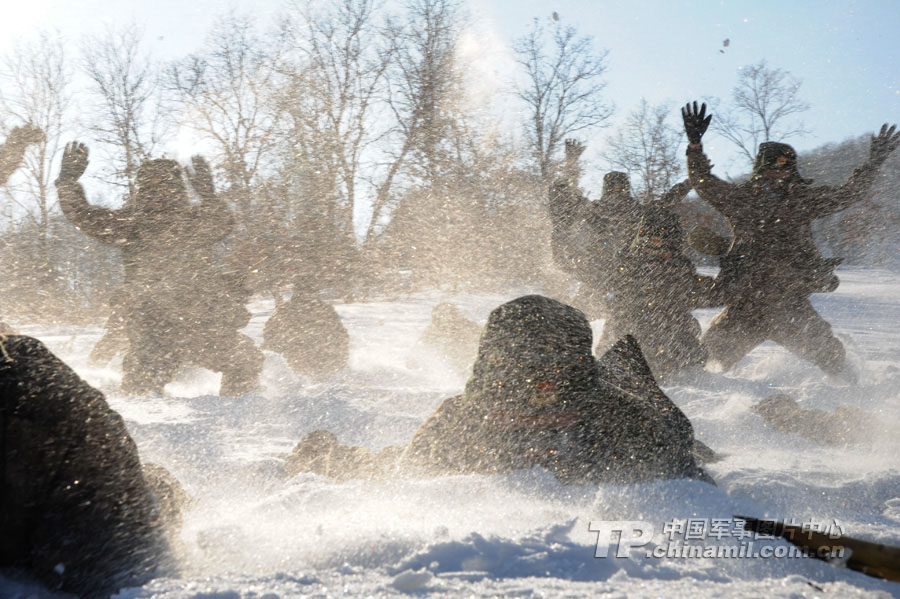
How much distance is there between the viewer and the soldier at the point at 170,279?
18.1 feet

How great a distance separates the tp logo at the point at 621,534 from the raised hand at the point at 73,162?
5.36m

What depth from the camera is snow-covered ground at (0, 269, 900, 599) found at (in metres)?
1.61

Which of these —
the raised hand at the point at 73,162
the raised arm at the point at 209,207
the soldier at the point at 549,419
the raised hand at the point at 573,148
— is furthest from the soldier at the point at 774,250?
the raised hand at the point at 73,162

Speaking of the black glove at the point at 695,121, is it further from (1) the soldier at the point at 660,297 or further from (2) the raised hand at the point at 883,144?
(2) the raised hand at the point at 883,144

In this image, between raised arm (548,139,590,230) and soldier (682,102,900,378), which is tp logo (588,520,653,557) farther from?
raised arm (548,139,590,230)

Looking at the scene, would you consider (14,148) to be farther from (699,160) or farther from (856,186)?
(856,186)

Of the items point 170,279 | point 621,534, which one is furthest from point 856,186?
point 170,279

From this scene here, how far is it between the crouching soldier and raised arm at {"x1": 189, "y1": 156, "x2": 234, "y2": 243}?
406 cm

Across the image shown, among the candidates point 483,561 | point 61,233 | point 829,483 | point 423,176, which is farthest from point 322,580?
point 61,233

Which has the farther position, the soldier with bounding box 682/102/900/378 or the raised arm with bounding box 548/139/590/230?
the raised arm with bounding box 548/139/590/230

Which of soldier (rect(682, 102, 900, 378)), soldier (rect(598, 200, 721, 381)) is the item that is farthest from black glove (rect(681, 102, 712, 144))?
soldier (rect(598, 200, 721, 381))

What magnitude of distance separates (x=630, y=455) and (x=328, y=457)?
1519 millimetres

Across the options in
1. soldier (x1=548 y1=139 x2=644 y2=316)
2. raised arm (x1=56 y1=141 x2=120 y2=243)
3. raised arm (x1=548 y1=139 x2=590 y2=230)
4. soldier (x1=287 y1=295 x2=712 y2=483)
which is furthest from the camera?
raised arm (x1=548 y1=139 x2=590 y2=230)

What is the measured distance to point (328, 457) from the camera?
3.19 m
